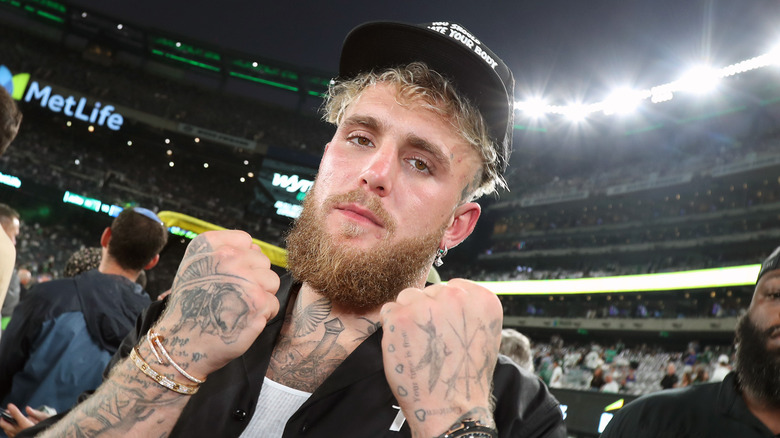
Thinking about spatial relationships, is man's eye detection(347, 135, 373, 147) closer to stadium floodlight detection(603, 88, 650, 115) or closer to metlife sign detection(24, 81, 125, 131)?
stadium floodlight detection(603, 88, 650, 115)

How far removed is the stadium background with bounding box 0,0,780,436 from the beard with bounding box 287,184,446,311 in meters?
19.3

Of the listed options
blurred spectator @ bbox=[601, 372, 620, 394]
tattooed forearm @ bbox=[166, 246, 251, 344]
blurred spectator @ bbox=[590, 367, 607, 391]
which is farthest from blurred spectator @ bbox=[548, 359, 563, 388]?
tattooed forearm @ bbox=[166, 246, 251, 344]

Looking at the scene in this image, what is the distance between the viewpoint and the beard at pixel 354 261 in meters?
1.42

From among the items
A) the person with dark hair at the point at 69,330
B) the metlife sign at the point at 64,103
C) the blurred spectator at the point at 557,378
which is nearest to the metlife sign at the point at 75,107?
the metlife sign at the point at 64,103

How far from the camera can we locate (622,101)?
28.6 metres

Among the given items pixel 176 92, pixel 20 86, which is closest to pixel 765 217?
pixel 176 92

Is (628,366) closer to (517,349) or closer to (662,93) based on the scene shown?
(662,93)

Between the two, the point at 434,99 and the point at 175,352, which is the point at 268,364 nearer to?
the point at 175,352

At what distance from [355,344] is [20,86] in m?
34.1

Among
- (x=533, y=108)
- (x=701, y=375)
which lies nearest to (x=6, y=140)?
(x=701, y=375)

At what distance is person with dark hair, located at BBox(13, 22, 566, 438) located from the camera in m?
1.19

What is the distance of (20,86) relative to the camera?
29.3m

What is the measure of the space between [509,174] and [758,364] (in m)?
34.0

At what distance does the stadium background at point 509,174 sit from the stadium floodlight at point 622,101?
0.67 metres
